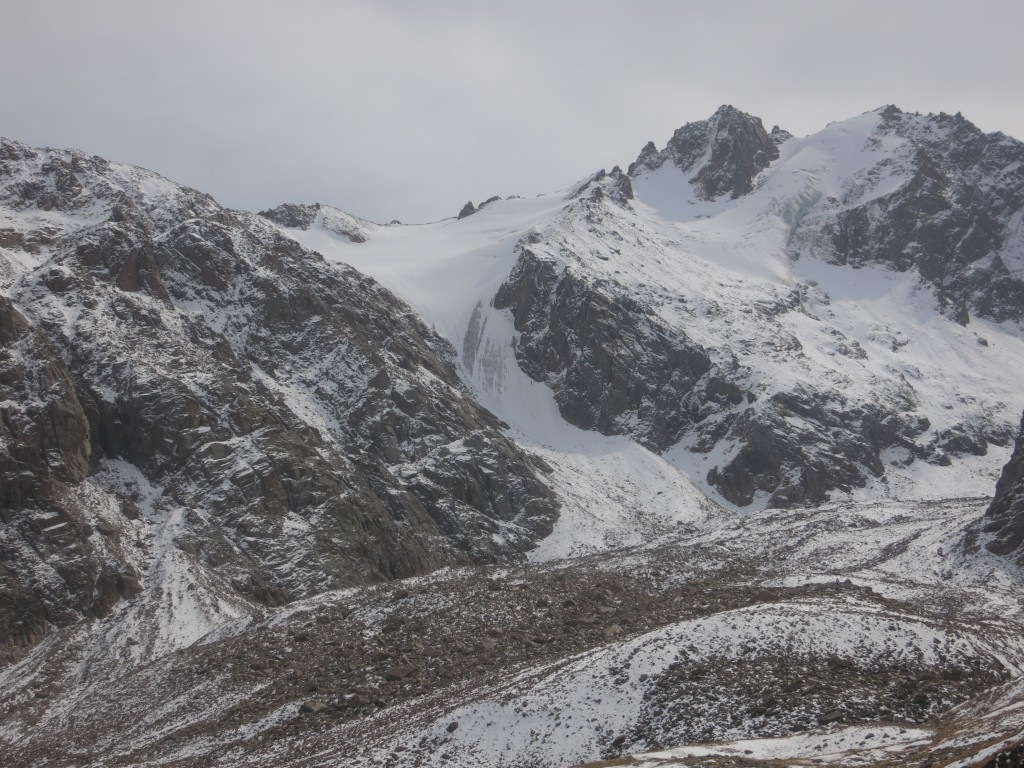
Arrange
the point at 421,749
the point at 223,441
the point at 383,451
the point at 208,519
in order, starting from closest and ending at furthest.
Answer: the point at 421,749 < the point at 208,519 < the point at 223,441 < the point at 383,451

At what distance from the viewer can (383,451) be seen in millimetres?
109688

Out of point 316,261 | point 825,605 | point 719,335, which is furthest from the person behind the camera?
point 719,335

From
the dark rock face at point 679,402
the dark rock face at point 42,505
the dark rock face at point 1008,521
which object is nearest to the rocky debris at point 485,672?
the dark rock face at point 42,505

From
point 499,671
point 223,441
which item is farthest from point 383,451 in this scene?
point 499,671

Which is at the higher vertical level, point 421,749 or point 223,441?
point 223,441

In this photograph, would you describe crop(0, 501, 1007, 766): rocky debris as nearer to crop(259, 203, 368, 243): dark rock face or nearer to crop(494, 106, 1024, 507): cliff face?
crop(494, 106, 1024, 507): cliff face

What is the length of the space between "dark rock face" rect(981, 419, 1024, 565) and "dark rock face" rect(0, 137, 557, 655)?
4947 cm

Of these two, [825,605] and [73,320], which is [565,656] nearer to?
[825,605]

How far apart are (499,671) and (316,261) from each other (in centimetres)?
10139

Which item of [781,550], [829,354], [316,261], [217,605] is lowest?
[217,605]

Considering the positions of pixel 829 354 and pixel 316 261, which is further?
pixel 829 354

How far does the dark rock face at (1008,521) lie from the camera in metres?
70.6

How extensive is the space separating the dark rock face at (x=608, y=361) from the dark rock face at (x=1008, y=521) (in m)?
62.4

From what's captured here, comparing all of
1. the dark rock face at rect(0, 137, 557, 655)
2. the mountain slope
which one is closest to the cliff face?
the mountain slope
